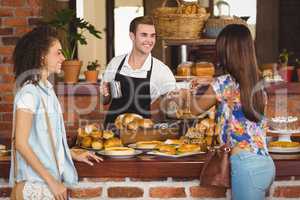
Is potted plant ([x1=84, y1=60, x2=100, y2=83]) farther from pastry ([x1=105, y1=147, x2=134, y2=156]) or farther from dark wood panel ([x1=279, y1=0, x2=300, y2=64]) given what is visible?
dark wood panel ([x1=279, y1=0, x2=300, y2=64])

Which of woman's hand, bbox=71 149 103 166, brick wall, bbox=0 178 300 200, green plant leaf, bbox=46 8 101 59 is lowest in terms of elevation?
brick wall, bbox=0 178 300 200

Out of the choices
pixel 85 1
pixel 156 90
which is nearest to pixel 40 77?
pixel 156 90

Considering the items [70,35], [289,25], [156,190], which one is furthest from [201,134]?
[289,25]

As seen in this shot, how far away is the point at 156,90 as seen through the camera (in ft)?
14.6

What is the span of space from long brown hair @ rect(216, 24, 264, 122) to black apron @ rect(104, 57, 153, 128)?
160 cm

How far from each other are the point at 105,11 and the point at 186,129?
5.22 metres

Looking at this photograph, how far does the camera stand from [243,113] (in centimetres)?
277

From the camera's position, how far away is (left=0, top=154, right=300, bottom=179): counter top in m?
3.06

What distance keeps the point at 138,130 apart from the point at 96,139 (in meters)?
0.26

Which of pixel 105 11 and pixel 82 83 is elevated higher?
pixel 105 11

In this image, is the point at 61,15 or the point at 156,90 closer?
the point at 156,90

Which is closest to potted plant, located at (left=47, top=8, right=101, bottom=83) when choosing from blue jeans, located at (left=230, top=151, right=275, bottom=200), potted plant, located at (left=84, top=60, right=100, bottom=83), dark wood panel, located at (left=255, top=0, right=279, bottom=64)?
potted plant, located at (left=84, top=60, right=100, bottom=83)

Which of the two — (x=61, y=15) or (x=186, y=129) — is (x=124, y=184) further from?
(x=61, y=15)

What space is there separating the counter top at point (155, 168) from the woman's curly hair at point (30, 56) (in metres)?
0.62
